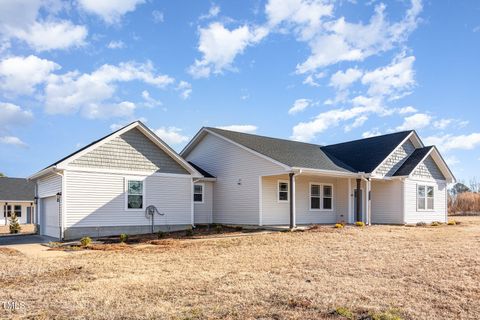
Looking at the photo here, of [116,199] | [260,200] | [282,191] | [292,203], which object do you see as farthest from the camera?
[282,191]

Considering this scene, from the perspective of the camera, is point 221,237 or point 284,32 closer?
point 284,32

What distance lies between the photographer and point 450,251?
12.2 m

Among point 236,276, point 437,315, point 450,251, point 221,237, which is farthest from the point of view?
point 221,237

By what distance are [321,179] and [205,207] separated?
647 centimetres

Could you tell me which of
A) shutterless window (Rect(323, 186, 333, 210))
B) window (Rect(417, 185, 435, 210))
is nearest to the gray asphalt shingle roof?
shutterless window (Rect(323, 186, 333, 210))

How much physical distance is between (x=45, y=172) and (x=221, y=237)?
27.8 ft

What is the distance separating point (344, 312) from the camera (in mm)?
6297

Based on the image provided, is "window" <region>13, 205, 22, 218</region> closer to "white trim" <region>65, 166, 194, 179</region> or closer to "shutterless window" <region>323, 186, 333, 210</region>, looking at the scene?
"white trim" <region>65, 166, 194, 179</region>

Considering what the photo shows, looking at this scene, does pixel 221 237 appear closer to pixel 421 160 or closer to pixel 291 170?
pixel 291 170

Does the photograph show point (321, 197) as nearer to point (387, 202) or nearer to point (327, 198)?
point (327, 198)

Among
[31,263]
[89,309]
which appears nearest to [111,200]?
[31,263]

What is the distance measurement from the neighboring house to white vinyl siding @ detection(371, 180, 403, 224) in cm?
2765

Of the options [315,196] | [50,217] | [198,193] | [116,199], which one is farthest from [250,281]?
[315,196]

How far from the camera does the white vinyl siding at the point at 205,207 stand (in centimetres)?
2322
